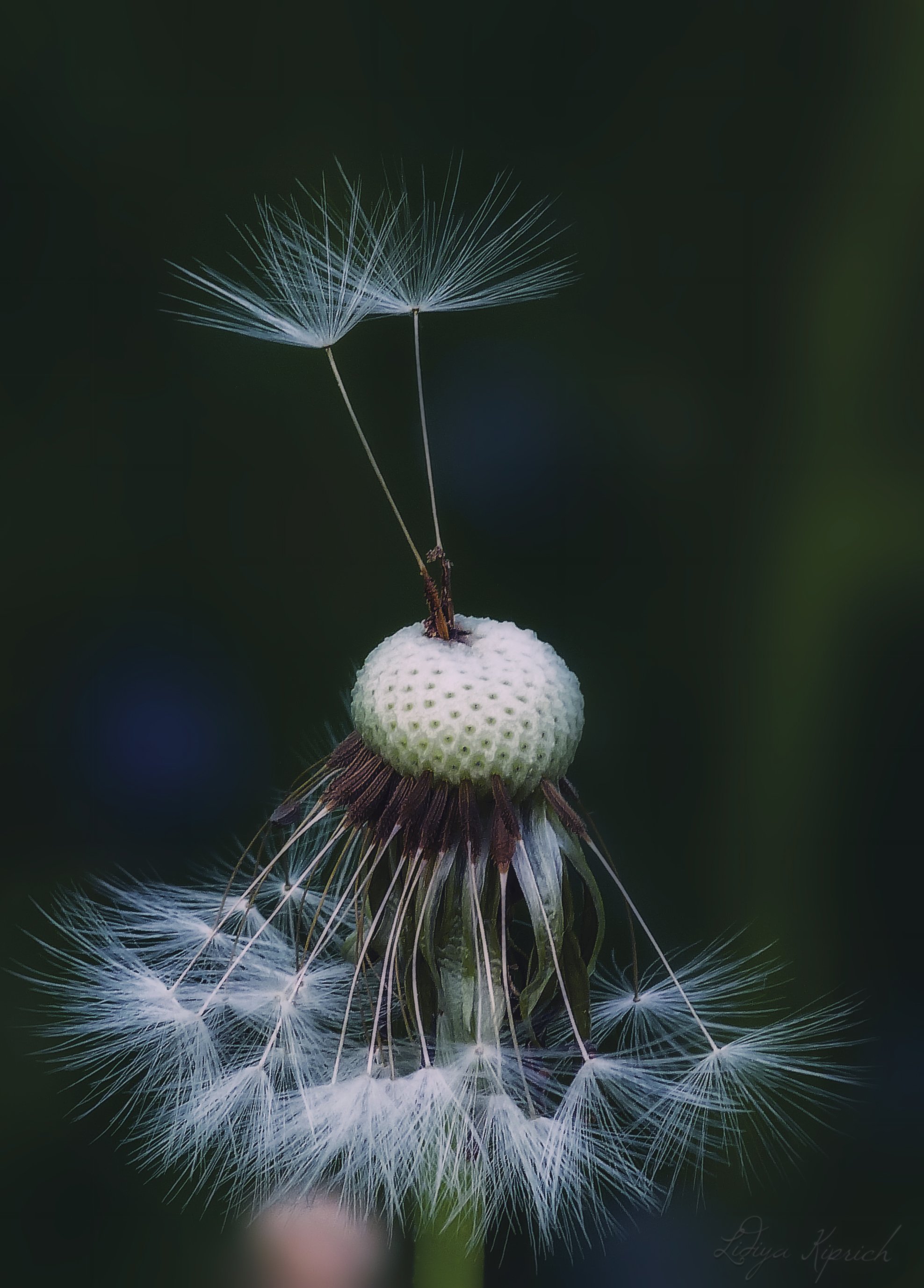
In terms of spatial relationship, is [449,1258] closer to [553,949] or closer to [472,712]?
[553,949]

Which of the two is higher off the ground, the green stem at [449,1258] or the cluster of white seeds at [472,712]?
the cluster of white seeds at [472,712]

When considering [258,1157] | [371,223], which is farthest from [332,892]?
[371,223]

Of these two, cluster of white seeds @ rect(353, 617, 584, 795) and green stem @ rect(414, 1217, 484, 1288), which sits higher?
cluster of white seeds @ rect(353, 617, 584, 795)

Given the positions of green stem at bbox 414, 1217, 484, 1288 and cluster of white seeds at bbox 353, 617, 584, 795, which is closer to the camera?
cluster of white seeds at bbox 353, 617, 584, 795

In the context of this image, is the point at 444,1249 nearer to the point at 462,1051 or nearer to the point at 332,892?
the point at 462,1051

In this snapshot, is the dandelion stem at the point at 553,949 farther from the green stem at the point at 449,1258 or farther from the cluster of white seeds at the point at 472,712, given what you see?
the green stem at the point at 449,1258

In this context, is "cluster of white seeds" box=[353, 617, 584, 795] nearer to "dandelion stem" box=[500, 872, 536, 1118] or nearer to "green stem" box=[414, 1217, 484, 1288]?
"dandelion stem" box=[500, 872, 536, 1118]
